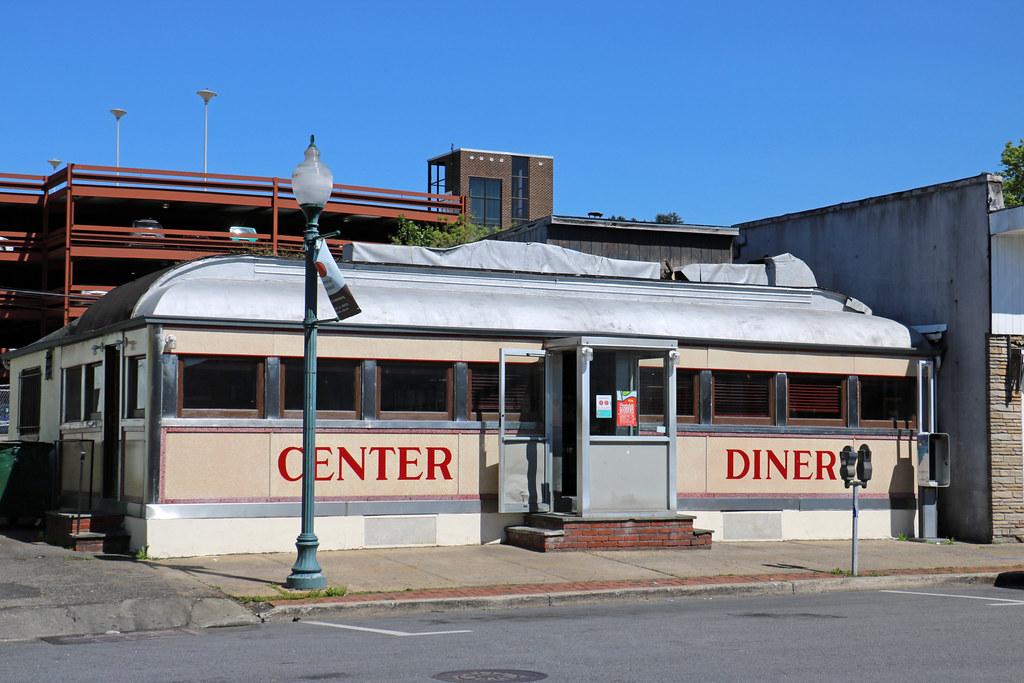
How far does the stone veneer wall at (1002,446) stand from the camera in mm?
19219

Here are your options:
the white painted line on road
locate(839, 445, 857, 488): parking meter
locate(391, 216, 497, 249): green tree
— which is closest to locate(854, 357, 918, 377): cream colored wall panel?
locate(839, 445, 857, 488): parking meter

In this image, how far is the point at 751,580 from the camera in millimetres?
14289

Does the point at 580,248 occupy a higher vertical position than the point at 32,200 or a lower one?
lower

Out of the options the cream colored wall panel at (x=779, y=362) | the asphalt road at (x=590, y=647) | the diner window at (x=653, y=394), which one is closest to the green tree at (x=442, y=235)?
the cream colored wall panel at (x=779, y=362)

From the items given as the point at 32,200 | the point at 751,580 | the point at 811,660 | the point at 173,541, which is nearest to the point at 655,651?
the point at 811,660

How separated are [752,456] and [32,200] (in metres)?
36.9

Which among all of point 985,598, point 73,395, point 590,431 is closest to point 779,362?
point 590,431

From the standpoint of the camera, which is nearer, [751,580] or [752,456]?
[751,580]

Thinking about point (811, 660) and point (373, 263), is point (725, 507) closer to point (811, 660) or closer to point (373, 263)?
point (373, 263)

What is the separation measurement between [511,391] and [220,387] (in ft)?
12.4

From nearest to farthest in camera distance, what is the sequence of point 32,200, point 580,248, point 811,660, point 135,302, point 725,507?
point 811,660 → point 135,302 → point 725,507 → point 580,248 → point 32,200

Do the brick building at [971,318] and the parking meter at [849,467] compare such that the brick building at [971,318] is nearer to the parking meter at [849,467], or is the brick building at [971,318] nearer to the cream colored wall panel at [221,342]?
the parking meter at [849,467]

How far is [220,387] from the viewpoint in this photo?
1564 centimetres

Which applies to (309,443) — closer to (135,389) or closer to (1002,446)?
(135,389)
